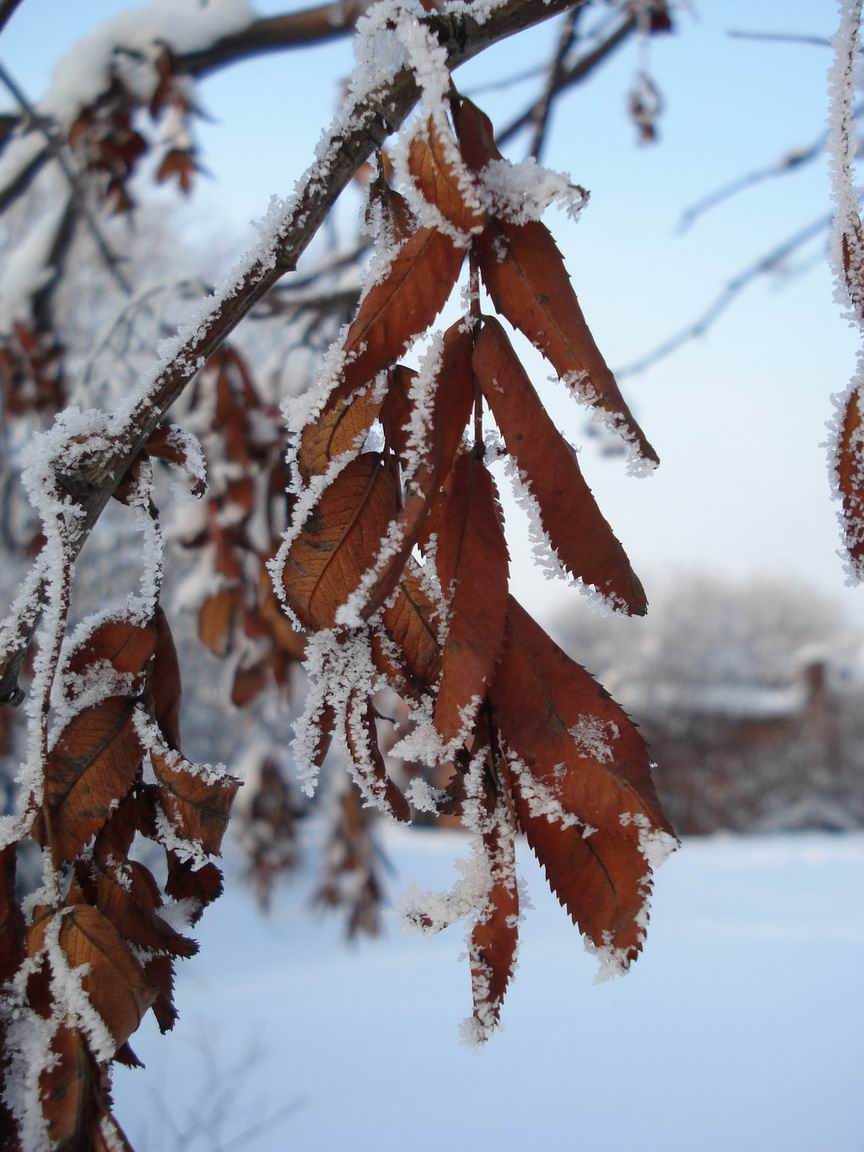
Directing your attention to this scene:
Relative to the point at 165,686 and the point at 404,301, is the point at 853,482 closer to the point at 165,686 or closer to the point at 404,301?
Result: the point at 404,301

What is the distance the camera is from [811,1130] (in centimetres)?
355

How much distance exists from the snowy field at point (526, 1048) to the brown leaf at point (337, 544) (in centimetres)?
346

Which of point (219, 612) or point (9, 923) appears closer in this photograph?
point (9, 923)

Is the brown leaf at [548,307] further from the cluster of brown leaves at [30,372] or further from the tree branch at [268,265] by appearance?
the cluster of brown leaves at [30,372]

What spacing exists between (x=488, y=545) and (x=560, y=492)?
0.04m

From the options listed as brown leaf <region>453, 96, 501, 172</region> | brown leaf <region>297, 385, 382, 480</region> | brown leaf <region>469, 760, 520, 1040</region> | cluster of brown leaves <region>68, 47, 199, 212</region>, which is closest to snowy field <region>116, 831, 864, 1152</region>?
cluster of brown leaves <region>68, 47, 199, 212</region>

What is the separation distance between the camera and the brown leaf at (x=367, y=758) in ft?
1.47

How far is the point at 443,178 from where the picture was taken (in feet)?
1.35

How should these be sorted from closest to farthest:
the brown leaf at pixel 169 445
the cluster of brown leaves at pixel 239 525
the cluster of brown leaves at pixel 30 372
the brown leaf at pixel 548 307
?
the brown leaf at pixel 548 307
the brown leaf at pixel 169 445
the cluster of brown leaves at pixel 239 525
the cluster of brown leaves at pixel 30 372

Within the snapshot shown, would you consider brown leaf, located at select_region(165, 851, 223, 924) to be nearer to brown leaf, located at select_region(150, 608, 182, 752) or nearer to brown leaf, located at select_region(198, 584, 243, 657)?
brown leaf, located at select_region(150, 608, 182, 752)

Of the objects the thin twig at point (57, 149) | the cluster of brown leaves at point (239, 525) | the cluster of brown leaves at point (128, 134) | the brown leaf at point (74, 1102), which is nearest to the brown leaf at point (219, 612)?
the cluster of brown leaves at point (239, 525)

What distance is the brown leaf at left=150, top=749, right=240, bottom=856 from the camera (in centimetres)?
48

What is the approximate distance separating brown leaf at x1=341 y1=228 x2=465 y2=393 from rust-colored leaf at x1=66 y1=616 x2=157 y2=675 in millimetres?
196

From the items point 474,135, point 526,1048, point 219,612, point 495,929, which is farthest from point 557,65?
point 526,1048
